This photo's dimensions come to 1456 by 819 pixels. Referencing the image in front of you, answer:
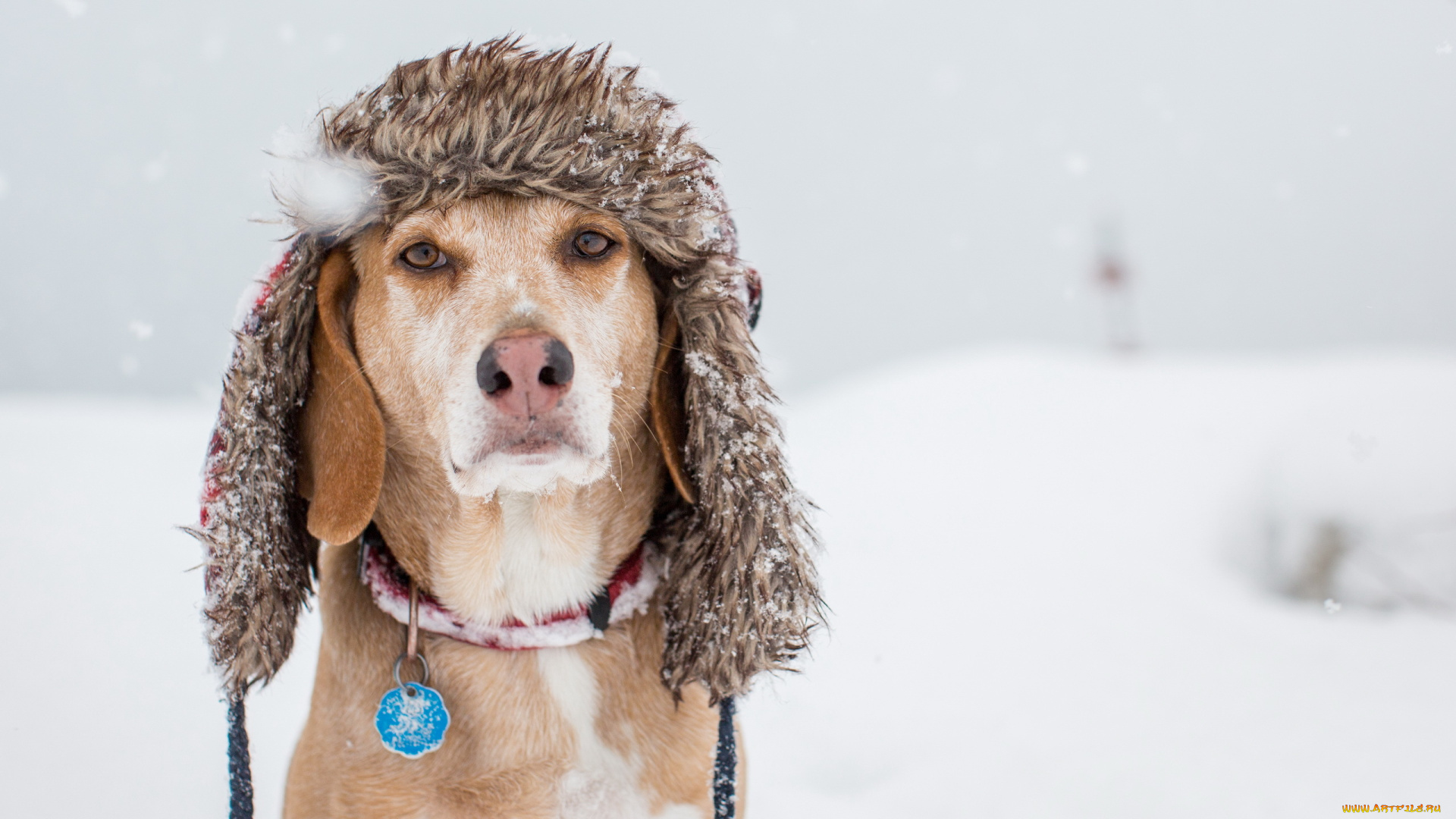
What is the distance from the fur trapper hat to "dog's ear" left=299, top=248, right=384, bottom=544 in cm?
4

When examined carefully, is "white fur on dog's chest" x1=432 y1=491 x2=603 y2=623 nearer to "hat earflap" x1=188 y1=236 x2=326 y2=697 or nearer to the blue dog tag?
the blue dog tag

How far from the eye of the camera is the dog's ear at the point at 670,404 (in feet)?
7.63

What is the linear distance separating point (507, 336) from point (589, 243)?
19.1 inches

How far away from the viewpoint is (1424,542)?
5406mm

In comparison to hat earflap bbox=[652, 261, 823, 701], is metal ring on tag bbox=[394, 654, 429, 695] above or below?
below

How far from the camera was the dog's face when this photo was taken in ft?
6.06

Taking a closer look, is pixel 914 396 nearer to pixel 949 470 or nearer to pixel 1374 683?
pixel 949 470

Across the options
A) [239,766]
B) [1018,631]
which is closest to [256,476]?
[239,766]

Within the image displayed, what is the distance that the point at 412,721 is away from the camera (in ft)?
6.85

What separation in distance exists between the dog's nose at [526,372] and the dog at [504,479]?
129mm

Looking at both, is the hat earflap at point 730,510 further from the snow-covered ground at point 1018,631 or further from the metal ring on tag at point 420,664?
the metal ring on tag at point 420,664

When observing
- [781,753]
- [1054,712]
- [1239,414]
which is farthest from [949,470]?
[781,753]

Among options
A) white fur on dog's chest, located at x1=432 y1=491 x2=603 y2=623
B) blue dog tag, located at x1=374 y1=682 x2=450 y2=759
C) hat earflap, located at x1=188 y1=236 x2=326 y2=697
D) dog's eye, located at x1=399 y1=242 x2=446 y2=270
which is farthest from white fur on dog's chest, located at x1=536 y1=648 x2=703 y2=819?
dog's eye, located at x1=399 y1=242 x2=446 y2=270

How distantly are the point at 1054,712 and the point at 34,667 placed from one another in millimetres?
5045
